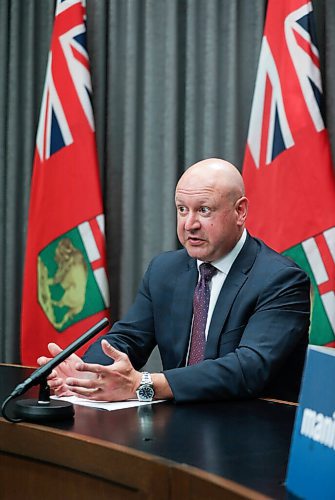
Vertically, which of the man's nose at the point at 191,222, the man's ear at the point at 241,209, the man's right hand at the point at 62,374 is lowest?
the man's right hand at the point at 62,374

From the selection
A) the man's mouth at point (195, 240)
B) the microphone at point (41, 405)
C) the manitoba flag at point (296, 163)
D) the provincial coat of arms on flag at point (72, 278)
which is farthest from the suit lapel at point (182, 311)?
the provincial coat of arms on flag at point (72, 278)

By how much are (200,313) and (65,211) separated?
1798 millimetres

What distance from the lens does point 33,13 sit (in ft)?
15.2

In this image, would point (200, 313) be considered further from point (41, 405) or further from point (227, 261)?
Answer: point (41, 405)

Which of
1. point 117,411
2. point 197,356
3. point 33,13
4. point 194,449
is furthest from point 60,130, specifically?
point 194,449

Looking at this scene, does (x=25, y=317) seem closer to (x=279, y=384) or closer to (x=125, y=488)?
(x=279, y=384)

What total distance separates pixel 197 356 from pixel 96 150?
6.27 feet

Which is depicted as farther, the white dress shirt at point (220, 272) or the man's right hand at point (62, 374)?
the white dress shirt at point (220, 272)

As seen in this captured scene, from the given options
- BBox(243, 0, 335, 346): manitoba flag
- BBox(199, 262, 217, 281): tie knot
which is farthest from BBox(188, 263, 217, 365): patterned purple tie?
BBox(243, 0, 335, 346): manitoba flag

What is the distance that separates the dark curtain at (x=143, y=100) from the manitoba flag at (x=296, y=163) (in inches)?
12.3

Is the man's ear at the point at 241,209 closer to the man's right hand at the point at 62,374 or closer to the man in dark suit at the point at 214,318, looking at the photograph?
the man in dark suit at the point at 214,318

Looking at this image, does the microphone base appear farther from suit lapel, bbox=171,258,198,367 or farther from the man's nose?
the man's nose

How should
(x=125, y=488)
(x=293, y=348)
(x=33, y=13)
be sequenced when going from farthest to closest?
(x=33, y=13) < (x=293, y=348) < (x=125, y=488)

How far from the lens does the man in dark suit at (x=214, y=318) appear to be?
224cm
